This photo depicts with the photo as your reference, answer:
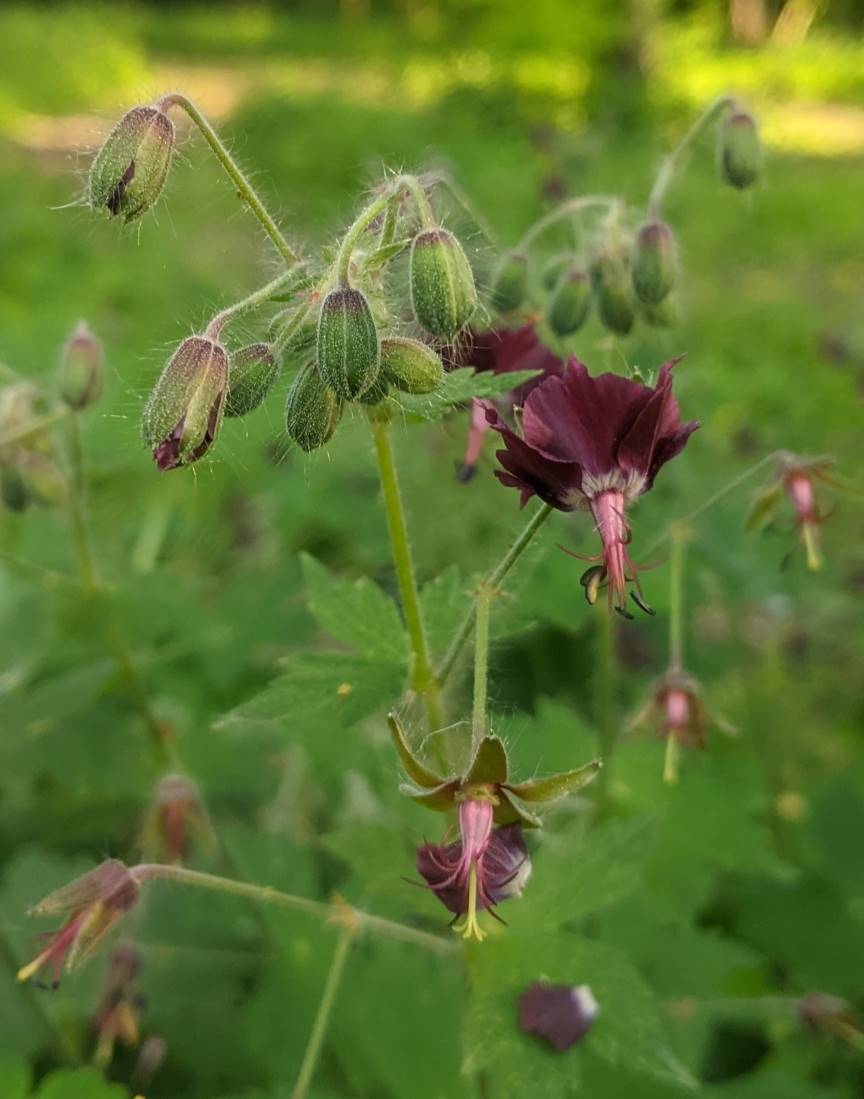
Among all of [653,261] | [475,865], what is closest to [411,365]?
[475,865]

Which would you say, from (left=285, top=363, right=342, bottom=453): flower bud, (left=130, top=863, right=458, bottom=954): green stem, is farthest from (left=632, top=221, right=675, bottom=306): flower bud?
(left=130, top=863, right=458, bottom=954): green stem

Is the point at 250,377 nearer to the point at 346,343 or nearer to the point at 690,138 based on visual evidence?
the point at 346,343

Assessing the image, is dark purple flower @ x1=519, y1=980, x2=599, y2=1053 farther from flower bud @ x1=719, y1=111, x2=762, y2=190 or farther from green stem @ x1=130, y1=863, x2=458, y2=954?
flower bud @ x1=719, y1=111, x2=762, y2=190

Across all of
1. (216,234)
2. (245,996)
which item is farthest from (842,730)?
(216,234)

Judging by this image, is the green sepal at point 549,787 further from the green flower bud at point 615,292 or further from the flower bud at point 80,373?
the flower bud at point 80,373

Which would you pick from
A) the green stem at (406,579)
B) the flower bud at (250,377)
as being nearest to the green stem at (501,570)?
the green stem at (406,579)

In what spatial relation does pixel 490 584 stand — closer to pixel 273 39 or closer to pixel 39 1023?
pixel 39 1023

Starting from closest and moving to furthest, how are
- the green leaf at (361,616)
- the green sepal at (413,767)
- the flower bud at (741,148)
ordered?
the green sepal at (413,767)
the green leaf at (361,616)
the flower bud at (741,148)
